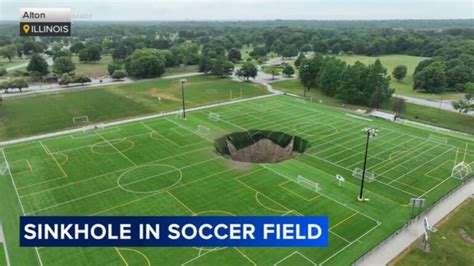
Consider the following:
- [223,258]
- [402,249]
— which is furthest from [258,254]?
[402,249]

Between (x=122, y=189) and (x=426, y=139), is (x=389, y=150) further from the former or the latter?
(x=122, y=189)

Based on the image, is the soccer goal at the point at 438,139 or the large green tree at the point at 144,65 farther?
the large green tree at the point at 144,65

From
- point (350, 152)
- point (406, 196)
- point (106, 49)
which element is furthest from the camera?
point (106, 49)

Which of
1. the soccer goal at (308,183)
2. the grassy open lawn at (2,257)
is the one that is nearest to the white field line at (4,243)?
the grassy open lawn at (2,257)

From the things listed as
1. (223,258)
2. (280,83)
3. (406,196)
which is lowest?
(223,258)

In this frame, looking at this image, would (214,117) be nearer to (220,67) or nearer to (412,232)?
(412,232)

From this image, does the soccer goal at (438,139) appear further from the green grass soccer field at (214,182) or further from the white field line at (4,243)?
the white field line at (4,243)
